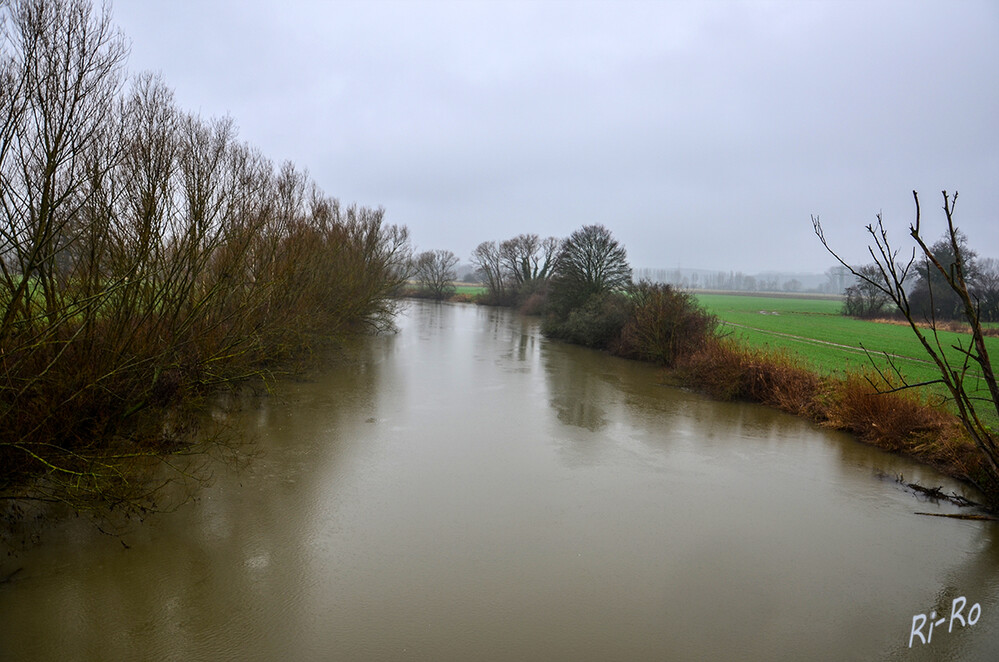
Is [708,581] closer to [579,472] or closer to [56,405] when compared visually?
[579,472]

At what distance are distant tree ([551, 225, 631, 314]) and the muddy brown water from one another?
733 inches

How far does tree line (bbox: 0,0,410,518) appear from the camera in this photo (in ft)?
17.7

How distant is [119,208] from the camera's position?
26.3 ft

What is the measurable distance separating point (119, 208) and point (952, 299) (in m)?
48.9

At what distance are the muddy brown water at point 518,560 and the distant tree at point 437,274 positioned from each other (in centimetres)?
5417

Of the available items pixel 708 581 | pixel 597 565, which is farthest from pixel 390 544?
pixel 708 581

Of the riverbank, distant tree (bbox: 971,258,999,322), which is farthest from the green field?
distant tree (bbox: 971,258,999,322)

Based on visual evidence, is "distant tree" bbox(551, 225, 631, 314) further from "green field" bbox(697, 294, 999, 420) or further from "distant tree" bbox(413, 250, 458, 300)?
"distant tree" bbox(413, 250, 458, 300)

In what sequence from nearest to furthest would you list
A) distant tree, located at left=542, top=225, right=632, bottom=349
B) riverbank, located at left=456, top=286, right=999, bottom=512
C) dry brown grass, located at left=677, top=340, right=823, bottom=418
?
riverbank, located at left=456, top=286, right=999, bottom=512 < dry brown grass, located at left=677, top=340, right=823, bottom=418 < distant tree, located at left=542, top=225, right=632, bottom=349

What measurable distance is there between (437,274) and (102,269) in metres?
57.7

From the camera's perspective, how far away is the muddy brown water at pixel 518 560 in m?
4.65

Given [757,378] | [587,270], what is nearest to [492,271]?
[587,270]

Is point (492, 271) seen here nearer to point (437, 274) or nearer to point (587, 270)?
point (437, 274)

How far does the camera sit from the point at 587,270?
98.4 feet
